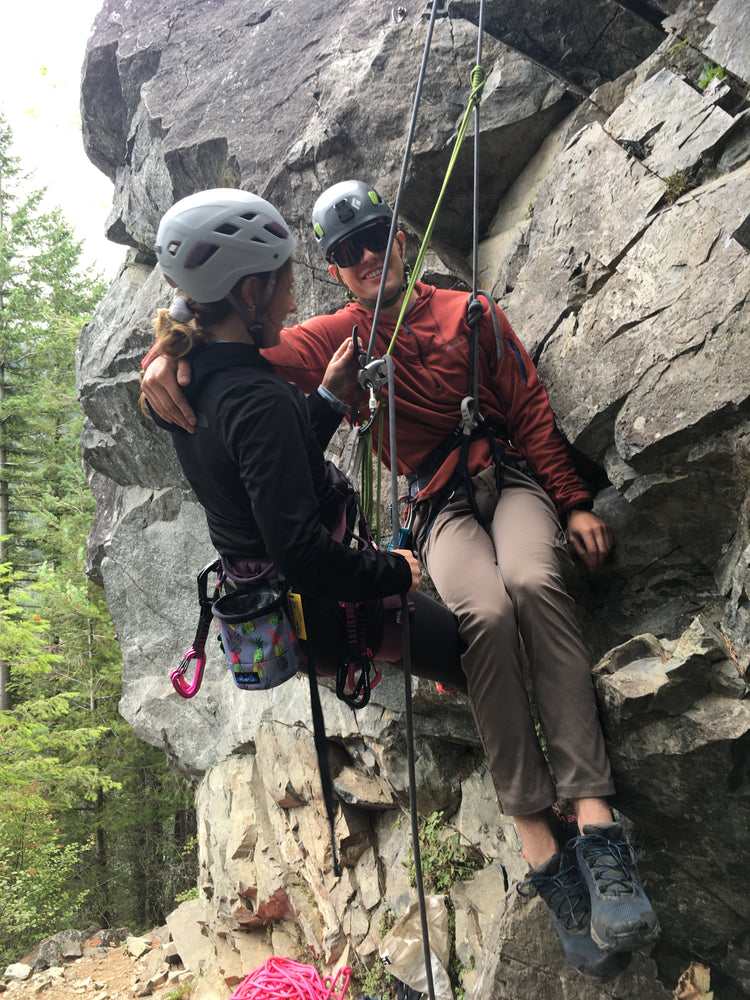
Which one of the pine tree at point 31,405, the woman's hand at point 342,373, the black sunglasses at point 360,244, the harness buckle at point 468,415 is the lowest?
the harness buckle at point 468,415

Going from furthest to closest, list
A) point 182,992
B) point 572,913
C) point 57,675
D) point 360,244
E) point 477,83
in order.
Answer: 1. point 57,675
2. point 182,992
3. point 360,244
4. point 477,83
5. point 572,913

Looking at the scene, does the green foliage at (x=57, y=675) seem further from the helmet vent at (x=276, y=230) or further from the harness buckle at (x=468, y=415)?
the helmet vent at (x=276, y=230)

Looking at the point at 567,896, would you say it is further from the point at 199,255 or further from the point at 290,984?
the point at 290,984

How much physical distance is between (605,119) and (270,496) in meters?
3.58

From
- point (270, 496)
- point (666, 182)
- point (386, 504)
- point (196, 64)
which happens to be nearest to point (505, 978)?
point (270, 496)

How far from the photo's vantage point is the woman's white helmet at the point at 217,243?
102 inches

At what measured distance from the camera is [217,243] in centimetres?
261

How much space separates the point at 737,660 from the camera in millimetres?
2697

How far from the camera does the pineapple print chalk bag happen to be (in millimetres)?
2605

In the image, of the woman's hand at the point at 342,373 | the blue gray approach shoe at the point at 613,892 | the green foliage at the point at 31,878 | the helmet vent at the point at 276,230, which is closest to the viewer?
the blue gray approach shoe at the point at 613,892

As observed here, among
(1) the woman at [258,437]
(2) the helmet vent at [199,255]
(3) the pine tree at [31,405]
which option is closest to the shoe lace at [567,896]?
(1) the woman at [258,437]

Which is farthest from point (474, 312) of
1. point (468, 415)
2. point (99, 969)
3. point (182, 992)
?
point (99, 969)

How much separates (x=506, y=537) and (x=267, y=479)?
131cm

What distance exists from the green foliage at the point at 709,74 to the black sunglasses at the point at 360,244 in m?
1.74
